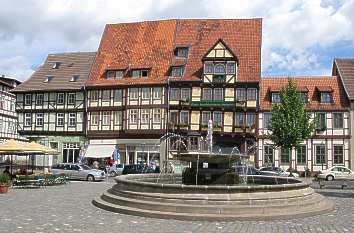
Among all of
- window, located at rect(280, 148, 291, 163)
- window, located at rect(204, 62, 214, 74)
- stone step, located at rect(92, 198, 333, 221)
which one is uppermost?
window, located at rect(204, 62, 214, 74)

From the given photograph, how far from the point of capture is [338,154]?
46.5m

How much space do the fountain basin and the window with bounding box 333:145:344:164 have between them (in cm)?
3291

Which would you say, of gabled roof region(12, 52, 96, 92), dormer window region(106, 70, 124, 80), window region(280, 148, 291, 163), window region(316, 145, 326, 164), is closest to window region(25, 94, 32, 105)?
gabled roof region(12, 52, 96, 92)

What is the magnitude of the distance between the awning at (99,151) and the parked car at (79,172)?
38.1 feet

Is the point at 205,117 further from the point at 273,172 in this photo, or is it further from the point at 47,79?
the point at 47,79

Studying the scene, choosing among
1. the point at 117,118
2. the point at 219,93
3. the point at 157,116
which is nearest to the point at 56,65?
the point at 117,118

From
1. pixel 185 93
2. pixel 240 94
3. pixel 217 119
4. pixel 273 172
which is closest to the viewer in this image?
pixel 273 172

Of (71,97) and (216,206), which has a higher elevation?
(71,97)

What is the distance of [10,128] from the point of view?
216 feet

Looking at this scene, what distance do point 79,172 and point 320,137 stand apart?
23881 mm

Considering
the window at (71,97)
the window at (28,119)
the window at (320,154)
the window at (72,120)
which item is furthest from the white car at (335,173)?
the window at (28,119)

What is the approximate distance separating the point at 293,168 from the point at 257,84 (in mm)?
8829

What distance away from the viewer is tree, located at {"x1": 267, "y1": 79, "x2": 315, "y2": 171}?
133ft

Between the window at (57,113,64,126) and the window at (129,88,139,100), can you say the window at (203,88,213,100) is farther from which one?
the window at (57,113,64,126)
